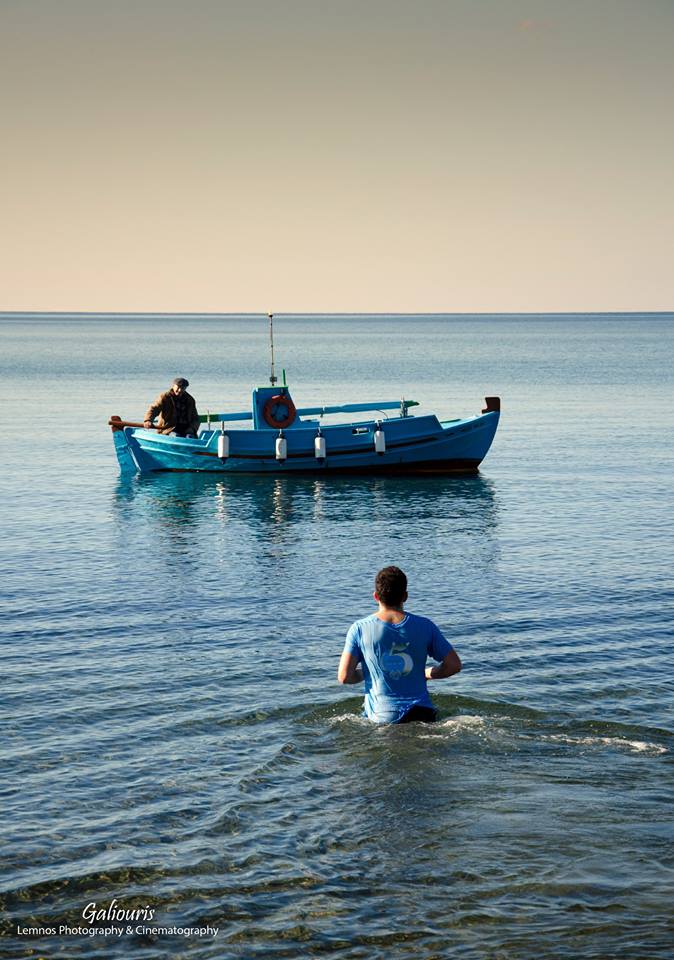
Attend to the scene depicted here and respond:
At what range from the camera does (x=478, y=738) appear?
1002 centimetres

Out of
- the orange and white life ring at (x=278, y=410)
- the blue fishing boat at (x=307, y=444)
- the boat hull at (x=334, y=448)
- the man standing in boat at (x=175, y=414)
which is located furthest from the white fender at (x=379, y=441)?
the man standing in boat at (x=175, y=414)

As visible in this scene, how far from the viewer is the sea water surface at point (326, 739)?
23.2 ft

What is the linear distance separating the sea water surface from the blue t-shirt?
482 mm

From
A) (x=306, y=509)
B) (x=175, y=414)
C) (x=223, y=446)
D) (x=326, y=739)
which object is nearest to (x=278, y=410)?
(x=223, y=446)

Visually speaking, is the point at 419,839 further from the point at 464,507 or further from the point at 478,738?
the point at 464,507

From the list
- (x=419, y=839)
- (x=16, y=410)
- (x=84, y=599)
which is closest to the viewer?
(x=419, y=839)

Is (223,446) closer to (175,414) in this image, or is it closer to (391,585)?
(175,414)

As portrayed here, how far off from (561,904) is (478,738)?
2.97 m

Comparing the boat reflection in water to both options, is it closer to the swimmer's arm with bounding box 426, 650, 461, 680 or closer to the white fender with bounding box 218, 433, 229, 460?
the white fender with bounding box 218, 433, 229, 460

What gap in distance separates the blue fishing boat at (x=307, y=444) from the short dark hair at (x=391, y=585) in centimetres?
Answer: 2034

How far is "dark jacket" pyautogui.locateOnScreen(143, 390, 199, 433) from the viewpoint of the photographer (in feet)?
95.6

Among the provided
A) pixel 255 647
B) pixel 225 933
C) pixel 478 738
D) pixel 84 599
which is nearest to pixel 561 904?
pixel 225 933

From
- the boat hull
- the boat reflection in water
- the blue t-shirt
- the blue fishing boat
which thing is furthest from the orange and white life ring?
the blue t-shirt

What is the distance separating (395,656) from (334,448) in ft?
68.3
